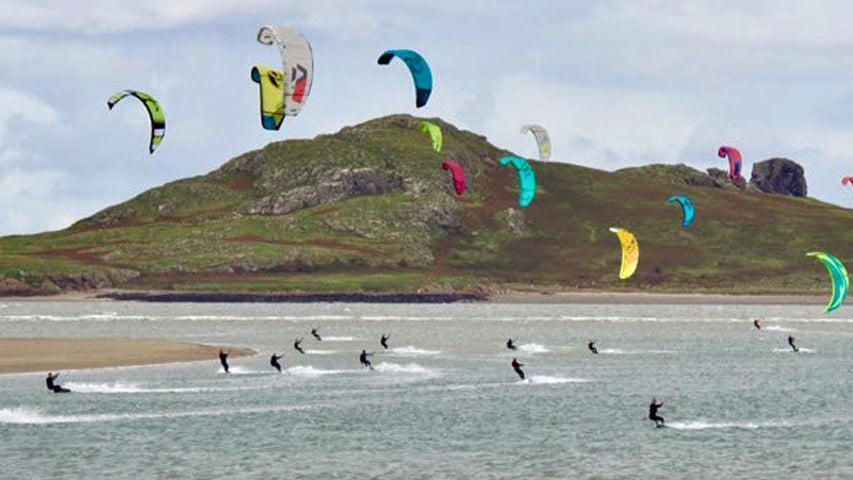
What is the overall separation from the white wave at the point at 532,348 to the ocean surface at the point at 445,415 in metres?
0.48

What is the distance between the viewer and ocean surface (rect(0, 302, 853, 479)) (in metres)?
47.6

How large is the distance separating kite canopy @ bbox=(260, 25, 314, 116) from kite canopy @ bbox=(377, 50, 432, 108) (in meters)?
15.2

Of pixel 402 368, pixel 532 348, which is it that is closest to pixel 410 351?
pixel 532 348

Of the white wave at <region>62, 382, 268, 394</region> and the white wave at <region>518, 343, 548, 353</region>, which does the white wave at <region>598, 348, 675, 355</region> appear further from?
the white wave at <region>62, 382, 268, 394</region>

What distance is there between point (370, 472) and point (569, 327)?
100799mm

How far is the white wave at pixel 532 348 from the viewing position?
10133 centimetres

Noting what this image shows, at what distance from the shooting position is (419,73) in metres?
78.6

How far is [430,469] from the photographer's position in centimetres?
4688

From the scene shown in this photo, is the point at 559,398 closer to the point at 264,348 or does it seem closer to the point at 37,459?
the point at 37,459

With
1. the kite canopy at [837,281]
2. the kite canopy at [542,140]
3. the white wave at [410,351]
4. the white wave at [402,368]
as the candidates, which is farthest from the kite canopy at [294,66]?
the kite canopy at [542,140]

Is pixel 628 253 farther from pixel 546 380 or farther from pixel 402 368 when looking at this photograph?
pixel 546 380

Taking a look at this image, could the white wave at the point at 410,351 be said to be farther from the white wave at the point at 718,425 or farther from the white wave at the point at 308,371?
the white wave at the point at 718,425

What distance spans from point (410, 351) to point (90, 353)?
1977cm

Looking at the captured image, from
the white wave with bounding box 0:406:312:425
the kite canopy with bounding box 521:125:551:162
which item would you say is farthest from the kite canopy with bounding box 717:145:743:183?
the white wave with bounding box 0:406:312:425
